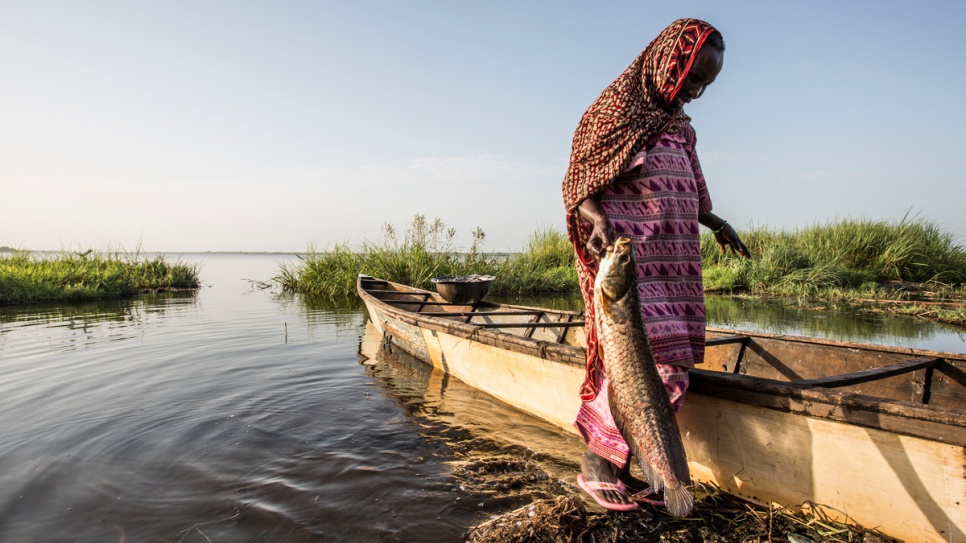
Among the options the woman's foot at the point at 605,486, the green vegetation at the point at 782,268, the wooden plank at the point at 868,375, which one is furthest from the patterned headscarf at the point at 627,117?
the green vegetation at the point at 782,268

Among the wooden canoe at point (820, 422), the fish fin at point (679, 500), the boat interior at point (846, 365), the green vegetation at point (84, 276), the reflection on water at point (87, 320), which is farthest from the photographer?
the green vegetation at point (84, 276)

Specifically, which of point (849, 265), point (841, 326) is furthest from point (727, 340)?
point (849, 265)

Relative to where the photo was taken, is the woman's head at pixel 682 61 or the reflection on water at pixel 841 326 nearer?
the woman's head at pixel 682 61

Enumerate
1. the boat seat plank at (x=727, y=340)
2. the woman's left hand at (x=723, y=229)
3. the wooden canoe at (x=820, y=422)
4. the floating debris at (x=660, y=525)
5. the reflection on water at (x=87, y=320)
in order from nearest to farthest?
the wooden canoe at (x=820, y=422), the floating debris at (x=660, y=525), the woman's left hand at (x=723, y=229), the boat seat plank at (x=727, y=340), the reflection on water at (x=87, y=320)

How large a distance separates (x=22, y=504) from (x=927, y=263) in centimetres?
1734

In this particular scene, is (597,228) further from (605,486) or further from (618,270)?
(605,486)

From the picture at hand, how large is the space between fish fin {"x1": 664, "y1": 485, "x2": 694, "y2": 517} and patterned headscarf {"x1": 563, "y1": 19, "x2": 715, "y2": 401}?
0.59 m

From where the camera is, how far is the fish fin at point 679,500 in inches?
72.3

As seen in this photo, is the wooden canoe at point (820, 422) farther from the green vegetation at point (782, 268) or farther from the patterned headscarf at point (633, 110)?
the green vegetation at point (782, 268)

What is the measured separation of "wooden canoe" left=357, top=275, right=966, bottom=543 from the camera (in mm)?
1721

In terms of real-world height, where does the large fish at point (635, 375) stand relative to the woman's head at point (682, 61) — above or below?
below

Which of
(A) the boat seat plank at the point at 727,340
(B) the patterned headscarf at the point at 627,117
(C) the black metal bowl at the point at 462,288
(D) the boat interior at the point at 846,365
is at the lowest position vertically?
(D) the boat interior at the point at 846,365

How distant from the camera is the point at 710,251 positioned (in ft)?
50.3

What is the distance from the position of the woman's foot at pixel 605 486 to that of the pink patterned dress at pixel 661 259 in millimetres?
53
